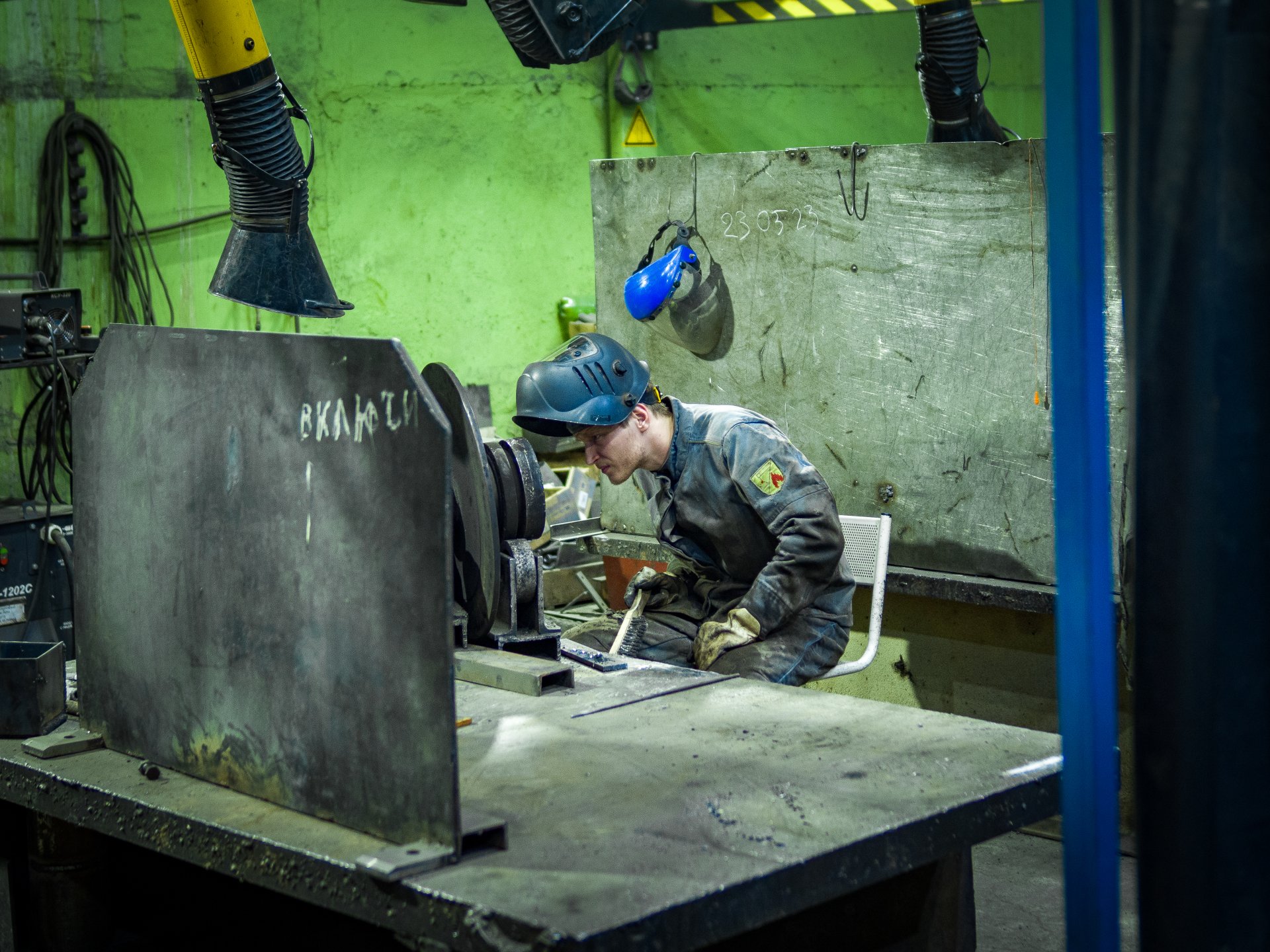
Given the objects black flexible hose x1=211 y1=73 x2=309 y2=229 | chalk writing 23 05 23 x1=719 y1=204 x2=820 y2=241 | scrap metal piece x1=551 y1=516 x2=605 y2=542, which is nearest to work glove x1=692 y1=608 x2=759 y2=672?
black flexible hose x1=211 y1=73 x2=309 y2=229

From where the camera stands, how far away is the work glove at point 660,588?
3.70 m

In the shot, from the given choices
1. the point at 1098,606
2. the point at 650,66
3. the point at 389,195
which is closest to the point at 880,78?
the point at 650,66

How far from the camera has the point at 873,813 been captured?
1.82 meters

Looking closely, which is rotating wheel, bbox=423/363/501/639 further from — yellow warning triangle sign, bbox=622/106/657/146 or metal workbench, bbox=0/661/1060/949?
yellow warning triangle sign, bbox=622/106/657/146

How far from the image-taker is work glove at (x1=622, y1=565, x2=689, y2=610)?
370 centimetres

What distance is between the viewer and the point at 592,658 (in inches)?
106

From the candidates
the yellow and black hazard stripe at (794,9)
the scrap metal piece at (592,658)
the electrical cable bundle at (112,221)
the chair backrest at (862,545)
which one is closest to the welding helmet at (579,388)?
the scrap metal piece at (592,658)

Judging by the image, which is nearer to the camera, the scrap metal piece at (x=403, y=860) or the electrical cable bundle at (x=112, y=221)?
the scrap metal piece at (x=403, y=860)

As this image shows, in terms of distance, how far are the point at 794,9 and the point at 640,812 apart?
14.9 feet

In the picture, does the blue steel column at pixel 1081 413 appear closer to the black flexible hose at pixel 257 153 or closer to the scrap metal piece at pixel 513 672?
the scrap metal piece at pixel 513 672

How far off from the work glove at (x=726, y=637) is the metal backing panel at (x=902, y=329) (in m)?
0.98

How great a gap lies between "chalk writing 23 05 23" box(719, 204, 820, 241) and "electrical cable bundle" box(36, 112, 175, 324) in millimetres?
2717

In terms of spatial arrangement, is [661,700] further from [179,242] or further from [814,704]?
[179,242]

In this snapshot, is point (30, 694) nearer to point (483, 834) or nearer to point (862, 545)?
point (483, 834)
